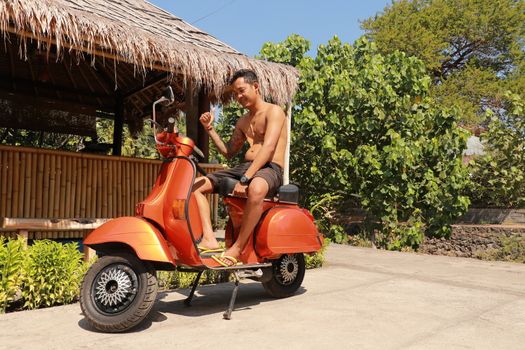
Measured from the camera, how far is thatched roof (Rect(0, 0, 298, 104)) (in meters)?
4.90

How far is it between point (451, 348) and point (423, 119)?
28.2ft

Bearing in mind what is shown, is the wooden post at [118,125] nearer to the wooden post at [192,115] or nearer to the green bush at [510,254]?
the wooden post at [192,115]

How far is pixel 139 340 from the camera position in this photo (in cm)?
311

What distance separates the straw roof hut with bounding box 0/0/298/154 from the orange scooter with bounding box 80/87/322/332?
6.95ft

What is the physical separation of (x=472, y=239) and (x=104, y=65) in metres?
12.3

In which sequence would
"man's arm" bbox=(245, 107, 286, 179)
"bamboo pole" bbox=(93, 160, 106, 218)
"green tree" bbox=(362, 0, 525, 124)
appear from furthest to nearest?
"green tree" bbox=(362, 0, 525, 124)
"bamboo pole" bbox=(93, 160, 106, 218)
"man's arm" bbox=(245, 107, 286, 179)

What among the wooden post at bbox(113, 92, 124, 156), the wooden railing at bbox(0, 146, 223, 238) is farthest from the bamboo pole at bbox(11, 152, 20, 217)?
the wooden post at bbox(113, 92, 124, 156)

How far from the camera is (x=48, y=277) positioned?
407 centimetres

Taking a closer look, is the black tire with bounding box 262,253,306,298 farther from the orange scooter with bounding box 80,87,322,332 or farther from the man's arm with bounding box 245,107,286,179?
the man's arm with bounding box 245,107,286,179

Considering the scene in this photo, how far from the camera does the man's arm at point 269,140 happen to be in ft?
13.4

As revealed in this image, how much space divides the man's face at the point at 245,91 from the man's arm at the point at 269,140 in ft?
0.68

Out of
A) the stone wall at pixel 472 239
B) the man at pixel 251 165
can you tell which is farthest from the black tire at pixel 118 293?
the stone wall at pixel 472 239

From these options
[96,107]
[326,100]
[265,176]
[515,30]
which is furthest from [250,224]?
[515,30]

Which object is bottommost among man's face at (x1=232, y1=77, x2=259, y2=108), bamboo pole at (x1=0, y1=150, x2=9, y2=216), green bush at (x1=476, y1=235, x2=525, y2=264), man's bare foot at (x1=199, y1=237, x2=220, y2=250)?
green bush at (x1=476, y1=235, x2=525, y2=264)
